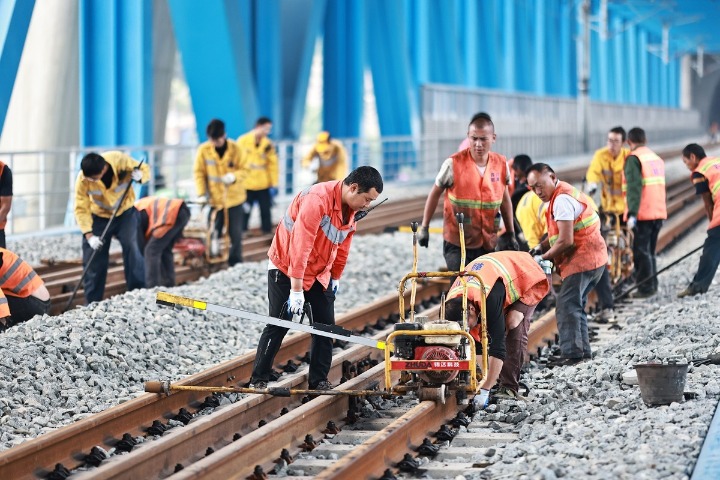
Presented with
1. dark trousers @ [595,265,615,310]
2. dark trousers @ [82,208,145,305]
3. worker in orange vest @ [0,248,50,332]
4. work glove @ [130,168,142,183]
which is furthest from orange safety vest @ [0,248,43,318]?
dark trousers @ [595,265,615,310]

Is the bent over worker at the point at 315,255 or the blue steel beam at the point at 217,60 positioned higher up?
the blue steel beam at the point at 217,60

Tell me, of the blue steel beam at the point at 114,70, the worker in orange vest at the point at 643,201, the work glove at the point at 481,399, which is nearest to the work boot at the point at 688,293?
the worker in orange vest at the point at 643,201

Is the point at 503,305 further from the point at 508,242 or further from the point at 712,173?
the point at 712,173

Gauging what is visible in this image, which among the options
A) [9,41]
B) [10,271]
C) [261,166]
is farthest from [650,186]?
[9,41]

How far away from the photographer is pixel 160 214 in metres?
12.0

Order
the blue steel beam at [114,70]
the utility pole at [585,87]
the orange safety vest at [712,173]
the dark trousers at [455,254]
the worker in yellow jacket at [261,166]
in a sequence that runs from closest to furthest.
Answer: the dark trousers at [455,254] → the orange safety vest at [712,173] → the worker in yellow jacket at [261,166] → the blue steel beam at [114,70] → the utility pole at [585,87]

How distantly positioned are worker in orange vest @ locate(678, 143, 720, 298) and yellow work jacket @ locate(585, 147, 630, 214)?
1.33 meters

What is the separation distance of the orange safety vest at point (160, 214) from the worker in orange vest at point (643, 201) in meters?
4.44

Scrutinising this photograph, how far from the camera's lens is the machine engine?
698cm

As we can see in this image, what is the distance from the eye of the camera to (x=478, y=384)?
7.64 m

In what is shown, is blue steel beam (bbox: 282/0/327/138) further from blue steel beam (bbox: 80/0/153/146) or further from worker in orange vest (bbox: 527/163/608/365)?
worker in orange vest (bbox: 527/163/608/365)

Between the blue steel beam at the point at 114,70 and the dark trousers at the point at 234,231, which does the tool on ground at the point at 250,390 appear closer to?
the dark trousers at the point at 234,231

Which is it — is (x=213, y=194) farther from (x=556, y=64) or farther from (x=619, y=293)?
(x=556, y=64)

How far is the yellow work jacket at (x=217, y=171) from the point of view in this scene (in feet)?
45.0
